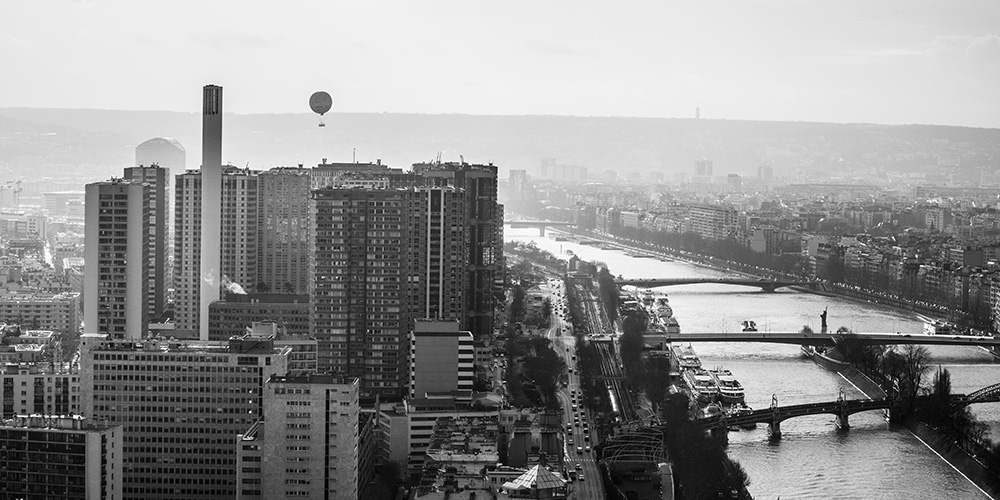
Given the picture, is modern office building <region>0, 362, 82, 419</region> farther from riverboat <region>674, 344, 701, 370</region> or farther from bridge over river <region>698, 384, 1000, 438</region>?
riverboat <region>674, 344, 701, 370</region>

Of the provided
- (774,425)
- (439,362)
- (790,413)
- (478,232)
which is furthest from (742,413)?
(478,232)

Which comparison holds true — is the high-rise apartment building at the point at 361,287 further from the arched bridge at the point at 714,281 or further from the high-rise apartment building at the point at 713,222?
the high-rise apartment building at the point at 713,222

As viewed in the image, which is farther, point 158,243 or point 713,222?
point 713,222

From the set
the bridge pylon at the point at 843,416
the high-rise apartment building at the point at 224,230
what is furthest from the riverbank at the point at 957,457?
the high-rise apartment building at the point at 224,230

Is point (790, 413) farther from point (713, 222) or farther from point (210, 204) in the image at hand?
point (713, 222)

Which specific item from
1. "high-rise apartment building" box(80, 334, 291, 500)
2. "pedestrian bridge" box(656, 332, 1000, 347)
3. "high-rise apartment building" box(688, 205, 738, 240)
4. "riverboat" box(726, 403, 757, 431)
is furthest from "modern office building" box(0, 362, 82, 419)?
"high-rise apartment building" box(688, 205, 738, 240)

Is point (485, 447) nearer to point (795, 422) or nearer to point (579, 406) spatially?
point (579, 406)
